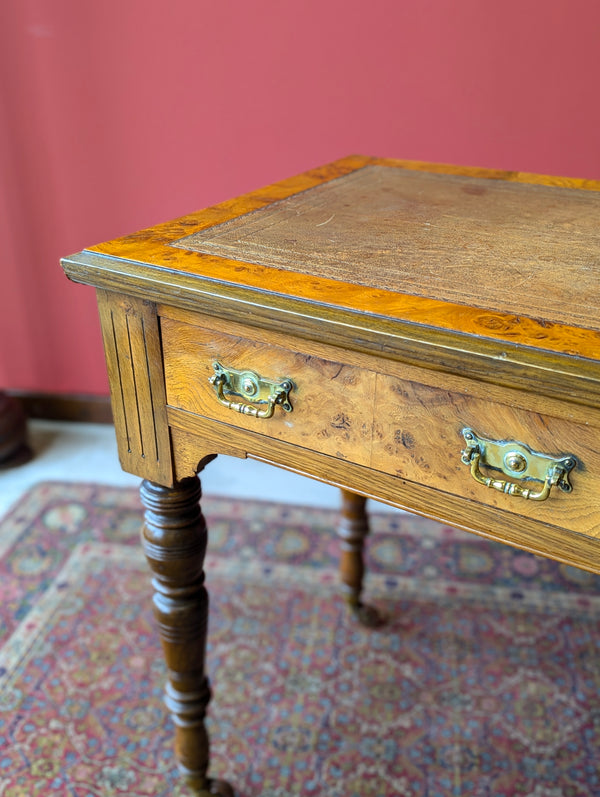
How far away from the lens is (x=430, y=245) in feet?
3.38

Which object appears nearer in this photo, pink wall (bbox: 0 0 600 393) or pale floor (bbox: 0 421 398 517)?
pink wall (bbox: 0 0 600 393)

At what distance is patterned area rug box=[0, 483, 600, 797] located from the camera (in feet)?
4.82

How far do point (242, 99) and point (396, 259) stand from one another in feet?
4.50

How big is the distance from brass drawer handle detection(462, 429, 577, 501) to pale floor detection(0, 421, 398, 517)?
144 centimetres

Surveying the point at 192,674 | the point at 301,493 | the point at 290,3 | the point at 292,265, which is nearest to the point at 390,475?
the point at 292,265

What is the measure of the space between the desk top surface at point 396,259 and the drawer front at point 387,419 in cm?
6

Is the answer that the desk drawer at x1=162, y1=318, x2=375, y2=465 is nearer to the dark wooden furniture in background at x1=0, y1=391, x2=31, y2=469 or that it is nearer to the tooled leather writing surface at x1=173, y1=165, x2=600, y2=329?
the tooled leather writing surface at x1=173, y1=165, x2=600, y2=329

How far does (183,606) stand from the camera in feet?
4.00

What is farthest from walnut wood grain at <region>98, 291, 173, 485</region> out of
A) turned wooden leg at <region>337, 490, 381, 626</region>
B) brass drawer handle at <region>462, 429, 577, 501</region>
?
turned wooden leg at <region>337, 490, 381, 626</region>

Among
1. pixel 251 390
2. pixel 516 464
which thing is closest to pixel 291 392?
pixel 251 390

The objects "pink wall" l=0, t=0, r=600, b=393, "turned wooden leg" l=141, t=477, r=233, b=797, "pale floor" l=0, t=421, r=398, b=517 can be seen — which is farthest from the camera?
"pale floor" l=0, t=421, r=398, b=517

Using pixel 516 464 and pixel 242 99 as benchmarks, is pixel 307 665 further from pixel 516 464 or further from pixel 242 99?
pixel 242 99

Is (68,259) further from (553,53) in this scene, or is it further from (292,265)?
(553,53)

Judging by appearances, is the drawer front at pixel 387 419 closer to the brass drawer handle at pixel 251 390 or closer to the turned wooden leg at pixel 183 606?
the brass drawer handle at pixel 251 390
